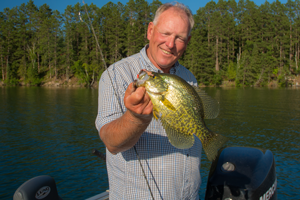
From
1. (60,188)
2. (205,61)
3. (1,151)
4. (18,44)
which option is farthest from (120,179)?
(18,44)

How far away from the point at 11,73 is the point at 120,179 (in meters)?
76.4

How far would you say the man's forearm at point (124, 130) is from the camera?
65.3 inches

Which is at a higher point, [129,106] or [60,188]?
[129,106]

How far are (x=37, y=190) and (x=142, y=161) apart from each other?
71.9 inches

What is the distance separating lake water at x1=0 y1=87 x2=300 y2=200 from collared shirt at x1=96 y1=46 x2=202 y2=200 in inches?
223

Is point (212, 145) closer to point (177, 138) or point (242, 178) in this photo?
point (177, 138)

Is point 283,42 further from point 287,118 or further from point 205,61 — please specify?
point 287,118

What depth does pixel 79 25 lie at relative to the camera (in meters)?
68.8

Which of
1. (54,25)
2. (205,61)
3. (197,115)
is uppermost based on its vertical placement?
(54,25)

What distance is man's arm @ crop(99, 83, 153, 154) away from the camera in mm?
1587

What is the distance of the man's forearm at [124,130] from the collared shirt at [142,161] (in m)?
0.18

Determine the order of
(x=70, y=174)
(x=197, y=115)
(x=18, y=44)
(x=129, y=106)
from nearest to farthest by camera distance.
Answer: (x=129, y=106)
(x=197, y=115)
(x=70, y=174)
(x=18, y=44)

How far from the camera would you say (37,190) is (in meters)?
3.12

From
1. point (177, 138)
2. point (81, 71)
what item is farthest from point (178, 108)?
point (81, 71)
